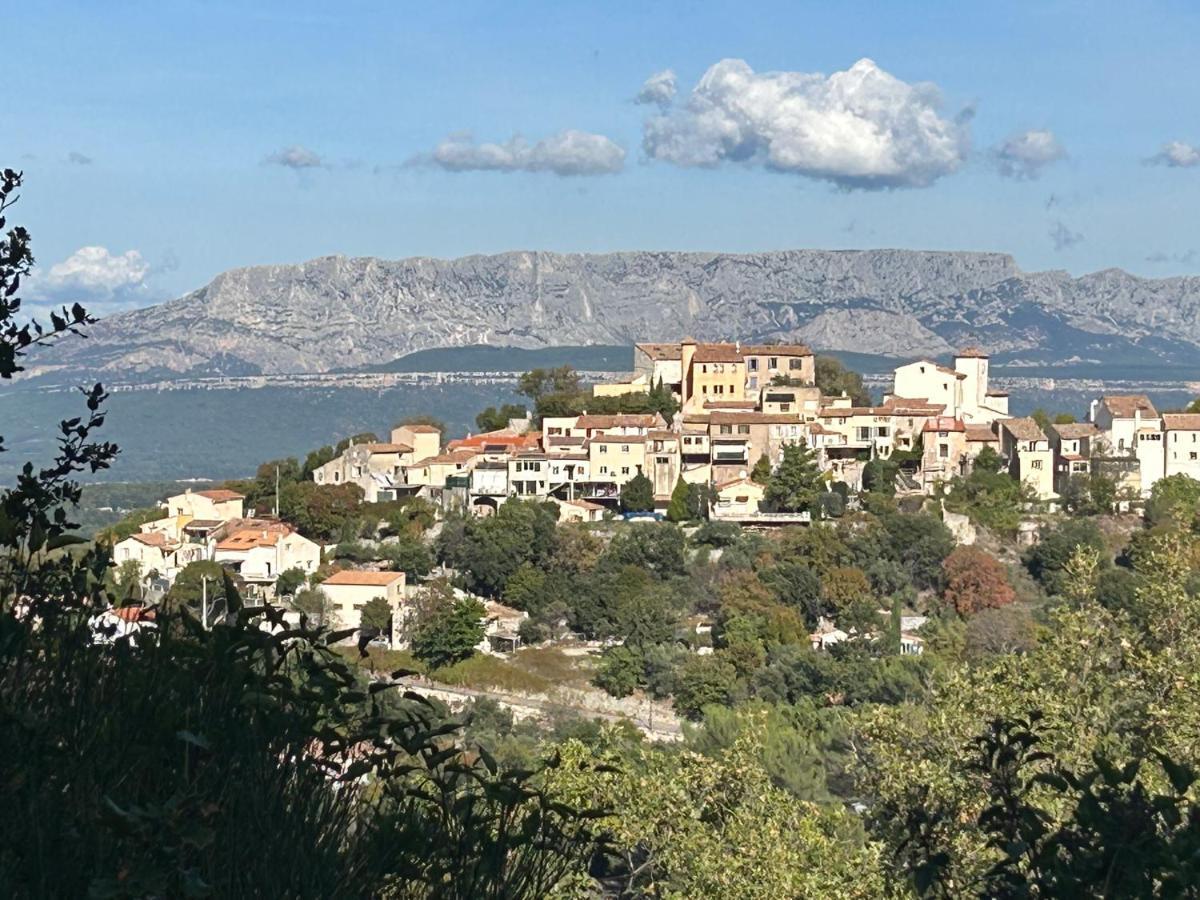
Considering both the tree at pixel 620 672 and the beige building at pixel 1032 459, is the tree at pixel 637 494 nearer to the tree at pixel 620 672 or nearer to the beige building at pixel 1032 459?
the tree at pixel 620 672

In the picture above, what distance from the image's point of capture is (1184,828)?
427 cm

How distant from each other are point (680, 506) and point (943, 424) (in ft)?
26.5

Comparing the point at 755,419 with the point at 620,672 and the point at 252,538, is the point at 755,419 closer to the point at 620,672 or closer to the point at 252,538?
the point at 620,672

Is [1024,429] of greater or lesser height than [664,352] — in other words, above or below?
below

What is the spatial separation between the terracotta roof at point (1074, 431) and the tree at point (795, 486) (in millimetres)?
7465

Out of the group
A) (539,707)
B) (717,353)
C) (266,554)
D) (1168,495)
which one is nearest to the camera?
(539,707)

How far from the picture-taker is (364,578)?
3709 cm

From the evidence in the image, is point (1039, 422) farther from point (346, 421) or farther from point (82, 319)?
point (346, 421)

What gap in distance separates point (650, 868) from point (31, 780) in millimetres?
9799

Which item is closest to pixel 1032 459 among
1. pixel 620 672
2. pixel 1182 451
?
pixel 1182 451

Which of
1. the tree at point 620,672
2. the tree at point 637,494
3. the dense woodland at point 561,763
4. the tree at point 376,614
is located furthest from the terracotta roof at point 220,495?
the tree at point 620,672

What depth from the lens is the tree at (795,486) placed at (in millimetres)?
42438

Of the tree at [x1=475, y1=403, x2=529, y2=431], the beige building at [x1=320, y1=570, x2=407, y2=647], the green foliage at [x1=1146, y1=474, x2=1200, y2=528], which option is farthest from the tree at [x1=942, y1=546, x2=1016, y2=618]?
the tree at [x1=475, y1=403, x2=529, y2=431]

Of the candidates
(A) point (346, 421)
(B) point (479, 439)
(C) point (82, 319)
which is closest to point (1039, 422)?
(B) point (479, 439)
